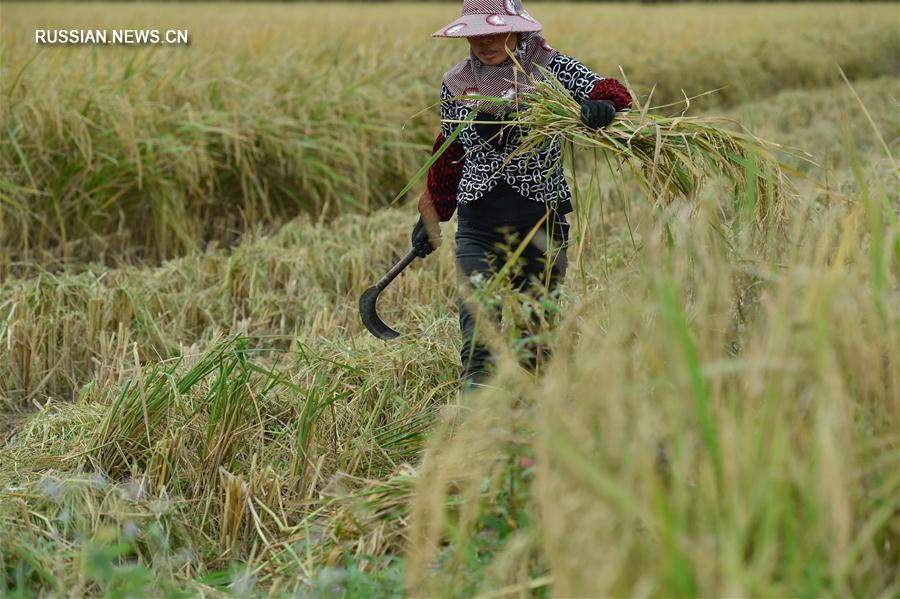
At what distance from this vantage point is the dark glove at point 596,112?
2434 millimetres

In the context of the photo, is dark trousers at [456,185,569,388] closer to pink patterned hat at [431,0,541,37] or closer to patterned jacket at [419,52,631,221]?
patterned jacket at [419,52,631,221]

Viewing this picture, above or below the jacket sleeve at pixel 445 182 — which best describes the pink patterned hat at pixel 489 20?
above

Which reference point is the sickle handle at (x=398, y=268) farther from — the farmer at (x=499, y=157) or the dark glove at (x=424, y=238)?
the farmer at (x=499, y=157)

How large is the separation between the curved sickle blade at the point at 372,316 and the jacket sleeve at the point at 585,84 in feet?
2.57

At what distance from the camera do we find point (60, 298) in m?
3.61

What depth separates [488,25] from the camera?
8.61 ft

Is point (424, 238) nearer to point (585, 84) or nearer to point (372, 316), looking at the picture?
point (372, 316)

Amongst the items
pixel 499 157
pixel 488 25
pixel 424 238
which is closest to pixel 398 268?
pixel 424 238

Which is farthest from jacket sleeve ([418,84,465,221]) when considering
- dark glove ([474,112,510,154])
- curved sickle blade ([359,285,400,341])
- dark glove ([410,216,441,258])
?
curved sickle blade ([359,285,400,341])

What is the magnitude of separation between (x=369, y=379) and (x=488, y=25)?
93 centimetres

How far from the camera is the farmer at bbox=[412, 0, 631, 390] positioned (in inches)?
105

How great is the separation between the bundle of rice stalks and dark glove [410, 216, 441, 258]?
0.44 m

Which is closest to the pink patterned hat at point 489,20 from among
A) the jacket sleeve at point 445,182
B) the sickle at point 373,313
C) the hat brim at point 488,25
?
the hat brim at point 488,25

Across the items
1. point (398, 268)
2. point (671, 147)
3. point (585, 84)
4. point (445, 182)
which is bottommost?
point (398, 268)
